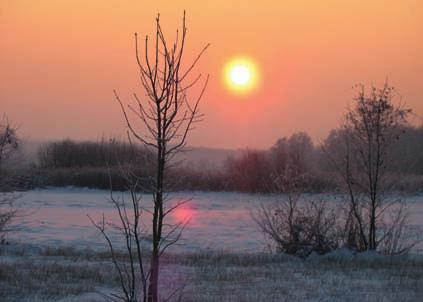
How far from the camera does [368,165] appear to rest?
54.8 ft

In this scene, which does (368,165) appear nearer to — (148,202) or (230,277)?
(230,277)

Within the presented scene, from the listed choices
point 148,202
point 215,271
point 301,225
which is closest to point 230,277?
point 215,271

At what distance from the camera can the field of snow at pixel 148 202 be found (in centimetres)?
1950

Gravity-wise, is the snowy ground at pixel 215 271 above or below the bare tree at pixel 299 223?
below

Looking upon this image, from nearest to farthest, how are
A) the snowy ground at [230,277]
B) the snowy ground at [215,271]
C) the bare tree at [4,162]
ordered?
the snowy ground at [230,277]
the snowy ground at [215,271]
the bare tree at [4,162]

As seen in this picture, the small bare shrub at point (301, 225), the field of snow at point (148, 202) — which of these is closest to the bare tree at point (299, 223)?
the small bare shrub at point (301, 225)

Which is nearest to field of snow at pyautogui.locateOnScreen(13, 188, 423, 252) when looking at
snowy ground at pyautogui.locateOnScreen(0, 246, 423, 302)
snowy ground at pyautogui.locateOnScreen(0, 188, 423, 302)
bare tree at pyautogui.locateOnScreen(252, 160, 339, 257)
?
snowy ground at pyautogui.locateOnScreen(0, 188, 423, 302)

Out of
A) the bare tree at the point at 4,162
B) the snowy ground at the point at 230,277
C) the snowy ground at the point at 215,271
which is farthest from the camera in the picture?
the bare tree at the point at 4,162

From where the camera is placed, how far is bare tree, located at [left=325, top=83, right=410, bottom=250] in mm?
16516

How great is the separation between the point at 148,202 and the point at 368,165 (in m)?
18.0

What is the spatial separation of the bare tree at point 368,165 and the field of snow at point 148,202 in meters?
0.89

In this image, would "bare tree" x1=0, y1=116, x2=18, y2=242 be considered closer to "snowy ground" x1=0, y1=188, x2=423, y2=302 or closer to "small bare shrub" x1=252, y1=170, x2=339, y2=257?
"snowy ground" x1=0, y1=188, x2=423, y2=302

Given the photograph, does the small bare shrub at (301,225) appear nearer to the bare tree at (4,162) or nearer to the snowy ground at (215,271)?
the snowy ground at (215,271)

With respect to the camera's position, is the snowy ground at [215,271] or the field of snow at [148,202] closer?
the snowy ground at [215,271]
